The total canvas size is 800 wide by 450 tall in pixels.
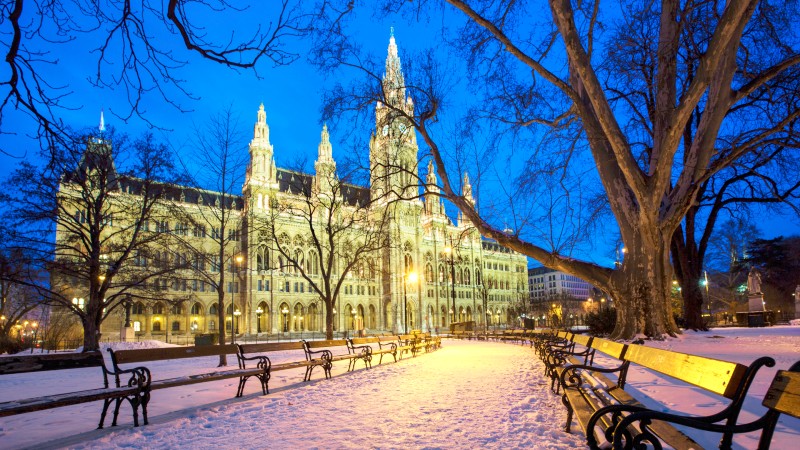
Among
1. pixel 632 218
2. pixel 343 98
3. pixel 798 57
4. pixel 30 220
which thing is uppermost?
pixel 343 98

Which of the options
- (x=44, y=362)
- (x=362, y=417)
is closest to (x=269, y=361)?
(x=362, y=417)

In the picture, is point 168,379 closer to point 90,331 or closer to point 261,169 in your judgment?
point 90,331

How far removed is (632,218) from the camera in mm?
14078

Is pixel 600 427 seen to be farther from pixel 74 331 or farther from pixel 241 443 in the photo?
pixel 74 331

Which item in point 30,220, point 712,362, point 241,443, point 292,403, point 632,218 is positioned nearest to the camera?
point 712,362

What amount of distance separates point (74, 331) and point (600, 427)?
4991cm

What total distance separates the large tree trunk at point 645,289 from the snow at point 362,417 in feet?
11.7

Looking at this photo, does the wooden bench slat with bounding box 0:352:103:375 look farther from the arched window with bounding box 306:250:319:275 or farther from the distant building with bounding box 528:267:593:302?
the distant building with bounding box 528:267:593:302

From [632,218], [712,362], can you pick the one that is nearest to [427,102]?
[632,218]

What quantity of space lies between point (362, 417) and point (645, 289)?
10504 millimetres

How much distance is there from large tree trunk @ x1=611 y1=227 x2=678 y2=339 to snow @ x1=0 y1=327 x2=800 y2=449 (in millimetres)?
3573

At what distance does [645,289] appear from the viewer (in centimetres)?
1370

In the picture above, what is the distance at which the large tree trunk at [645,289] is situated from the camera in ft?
44.6

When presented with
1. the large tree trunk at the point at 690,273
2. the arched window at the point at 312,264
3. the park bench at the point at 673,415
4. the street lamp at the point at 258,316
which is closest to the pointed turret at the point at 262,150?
the arched window at the point at 312,264
